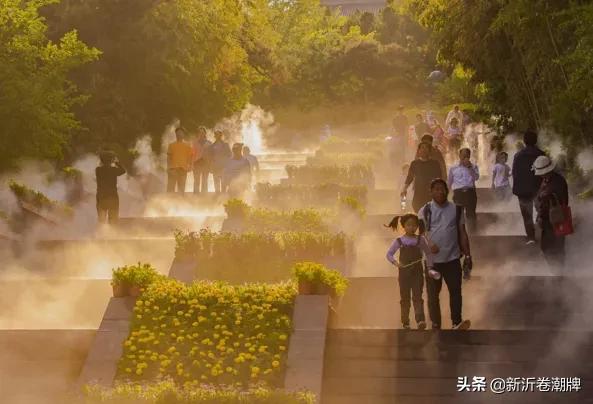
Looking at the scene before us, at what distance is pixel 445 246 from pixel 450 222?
0.93 feet

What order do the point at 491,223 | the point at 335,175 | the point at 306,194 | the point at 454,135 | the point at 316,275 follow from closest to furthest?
the point at 316,275, the point at 491,223, the point at 306,194, the point at 335,175, the point at 454,135

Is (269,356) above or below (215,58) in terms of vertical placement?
below

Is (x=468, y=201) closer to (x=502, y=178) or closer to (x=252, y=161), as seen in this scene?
(x=502, y=178)

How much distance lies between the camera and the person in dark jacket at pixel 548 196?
16.8 m

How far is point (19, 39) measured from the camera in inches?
969

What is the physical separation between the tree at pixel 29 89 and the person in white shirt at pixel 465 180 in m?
8.26

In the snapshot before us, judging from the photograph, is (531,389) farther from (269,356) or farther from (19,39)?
(19,39)

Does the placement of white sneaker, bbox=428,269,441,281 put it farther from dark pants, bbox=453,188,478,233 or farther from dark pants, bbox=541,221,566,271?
dark pants, bbox=453,188,478,233

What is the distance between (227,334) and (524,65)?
520 inches

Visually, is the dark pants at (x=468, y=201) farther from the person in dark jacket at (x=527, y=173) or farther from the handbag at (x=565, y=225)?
the handbag at (x=565, y=225)

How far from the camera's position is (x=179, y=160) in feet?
88.0

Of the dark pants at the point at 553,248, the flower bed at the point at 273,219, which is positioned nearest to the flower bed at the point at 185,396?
the dark pants at the point at 553,248

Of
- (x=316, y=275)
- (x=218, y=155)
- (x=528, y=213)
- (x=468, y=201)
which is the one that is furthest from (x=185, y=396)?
(x=218, y=155)

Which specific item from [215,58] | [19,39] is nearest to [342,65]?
[215,58]
